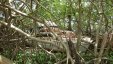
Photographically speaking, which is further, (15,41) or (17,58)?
(17,58)

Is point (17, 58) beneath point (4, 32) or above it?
beneath

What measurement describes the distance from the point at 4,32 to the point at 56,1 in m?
1.97

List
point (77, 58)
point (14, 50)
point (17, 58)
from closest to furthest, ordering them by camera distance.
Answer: point (77, 58) → point (14, 50) → point (17, 58)

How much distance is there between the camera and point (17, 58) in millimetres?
4160

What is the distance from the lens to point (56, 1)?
5488mm

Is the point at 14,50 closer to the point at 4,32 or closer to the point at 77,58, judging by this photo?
the point at 4,32

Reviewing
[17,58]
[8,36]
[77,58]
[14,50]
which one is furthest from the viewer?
[17,58]

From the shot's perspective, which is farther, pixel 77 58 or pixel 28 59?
pixel 28 59

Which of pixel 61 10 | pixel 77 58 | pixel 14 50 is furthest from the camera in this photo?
pixel 61 10

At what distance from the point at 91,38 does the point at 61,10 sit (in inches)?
55.1

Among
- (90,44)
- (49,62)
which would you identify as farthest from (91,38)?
(49,62)

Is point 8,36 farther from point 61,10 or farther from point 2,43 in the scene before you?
point 61,10

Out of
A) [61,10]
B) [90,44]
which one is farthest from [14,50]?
[61,10]

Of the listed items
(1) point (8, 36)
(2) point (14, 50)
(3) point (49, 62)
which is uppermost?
(1) point (8, 36)
